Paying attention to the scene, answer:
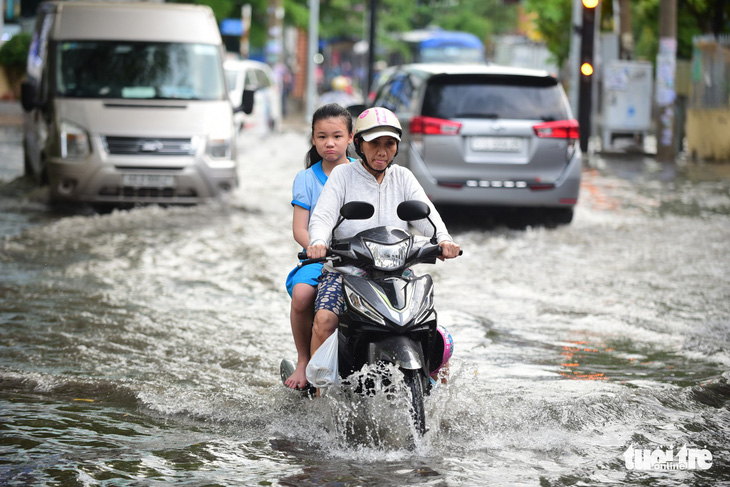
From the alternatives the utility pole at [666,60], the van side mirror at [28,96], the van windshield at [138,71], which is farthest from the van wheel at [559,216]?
the utility pole at [666,60]

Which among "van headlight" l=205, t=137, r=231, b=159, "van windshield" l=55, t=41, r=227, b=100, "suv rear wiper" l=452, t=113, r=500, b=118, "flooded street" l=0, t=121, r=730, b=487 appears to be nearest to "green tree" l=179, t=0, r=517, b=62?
"van windshield" l=55, t=41, r=227, b=100

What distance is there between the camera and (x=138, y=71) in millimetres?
14109

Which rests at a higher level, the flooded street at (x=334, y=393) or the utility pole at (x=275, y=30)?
the utility pole at (x=275, y=30)

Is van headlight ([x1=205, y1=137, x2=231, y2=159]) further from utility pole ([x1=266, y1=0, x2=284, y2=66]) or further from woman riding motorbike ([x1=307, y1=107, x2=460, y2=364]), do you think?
utility pole ([x1=266, y1=0, x2=284, y2=66])

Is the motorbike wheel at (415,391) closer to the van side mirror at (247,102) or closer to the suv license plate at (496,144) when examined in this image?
the suv license plate at (496,144)

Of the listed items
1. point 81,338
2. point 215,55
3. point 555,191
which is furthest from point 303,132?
point 81,338

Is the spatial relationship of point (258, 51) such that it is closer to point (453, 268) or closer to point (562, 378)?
point (453, 268)

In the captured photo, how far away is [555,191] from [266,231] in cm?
321

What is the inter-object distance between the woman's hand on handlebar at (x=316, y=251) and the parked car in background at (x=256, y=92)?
50.9ft

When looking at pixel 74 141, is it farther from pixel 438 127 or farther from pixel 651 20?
pixel 651 20

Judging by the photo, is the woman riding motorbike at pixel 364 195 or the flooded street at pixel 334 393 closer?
the flooded street at pixel 334 393

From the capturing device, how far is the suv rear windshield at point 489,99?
12695mm

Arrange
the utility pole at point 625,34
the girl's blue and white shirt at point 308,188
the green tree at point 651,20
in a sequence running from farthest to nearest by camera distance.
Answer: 1. the utility pole at point 625,34
2. the green tree at point 651,20
3. the girl's blue and white shirt at point 308,188

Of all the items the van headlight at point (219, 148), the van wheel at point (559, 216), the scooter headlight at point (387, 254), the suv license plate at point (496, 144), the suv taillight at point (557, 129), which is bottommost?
the van wheel at point (559, 216)
